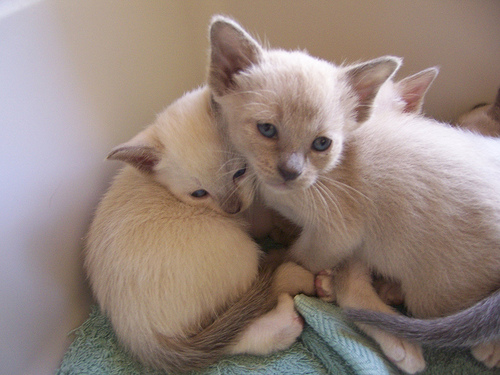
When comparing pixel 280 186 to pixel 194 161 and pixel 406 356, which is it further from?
pixel 406 356

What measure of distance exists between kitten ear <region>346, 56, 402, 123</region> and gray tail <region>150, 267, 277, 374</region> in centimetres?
68

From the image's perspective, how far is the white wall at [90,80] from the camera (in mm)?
1128

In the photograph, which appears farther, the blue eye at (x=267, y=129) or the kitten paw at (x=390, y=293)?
the kitten paw at (x=390, y=293)

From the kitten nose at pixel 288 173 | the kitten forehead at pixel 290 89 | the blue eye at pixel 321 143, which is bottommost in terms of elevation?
the kitten nose at pixel 288 173

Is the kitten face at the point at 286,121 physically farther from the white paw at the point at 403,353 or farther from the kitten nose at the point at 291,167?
the white paw at the point at 403,353

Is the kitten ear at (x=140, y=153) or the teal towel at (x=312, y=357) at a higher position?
the kitten ear at (x=140, y=153)

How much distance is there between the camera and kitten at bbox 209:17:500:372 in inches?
42.6

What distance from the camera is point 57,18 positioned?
1.24 metres

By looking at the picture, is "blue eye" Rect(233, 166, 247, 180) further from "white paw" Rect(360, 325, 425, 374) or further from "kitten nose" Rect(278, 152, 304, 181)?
"white paw" Rect(360, 325, 425, 374)

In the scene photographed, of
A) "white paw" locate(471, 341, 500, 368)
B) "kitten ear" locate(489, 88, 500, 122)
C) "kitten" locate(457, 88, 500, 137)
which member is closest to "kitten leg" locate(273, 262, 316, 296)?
"white paw" locate(471, 341, 500, 368)

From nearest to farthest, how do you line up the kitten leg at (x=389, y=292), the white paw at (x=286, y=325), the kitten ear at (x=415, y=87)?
the white paw at (x=286, y=325) → the kitten leg at (x=389, y=292) → the kitten ear at (x=415, y=87)

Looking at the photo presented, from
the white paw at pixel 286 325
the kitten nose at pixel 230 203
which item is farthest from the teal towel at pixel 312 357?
the kitten nose at pixel 230 203

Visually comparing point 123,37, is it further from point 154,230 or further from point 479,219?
point 479,219

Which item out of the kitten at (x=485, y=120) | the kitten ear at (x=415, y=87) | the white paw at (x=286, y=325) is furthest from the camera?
the kitten at (x=485, y=120)
